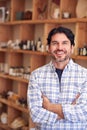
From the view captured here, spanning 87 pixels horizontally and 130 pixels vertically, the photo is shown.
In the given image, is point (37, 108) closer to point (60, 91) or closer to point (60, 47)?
point (60, 91)

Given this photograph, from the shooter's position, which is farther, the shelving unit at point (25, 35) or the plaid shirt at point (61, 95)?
the shelving unit at point (25, 35)

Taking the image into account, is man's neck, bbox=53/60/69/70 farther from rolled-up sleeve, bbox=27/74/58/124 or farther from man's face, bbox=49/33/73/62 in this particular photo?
rolled-up sleeve, bbox=27/74/58/124

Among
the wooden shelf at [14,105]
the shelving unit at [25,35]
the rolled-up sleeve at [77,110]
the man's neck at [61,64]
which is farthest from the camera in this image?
the wooden shelf at [14,105]

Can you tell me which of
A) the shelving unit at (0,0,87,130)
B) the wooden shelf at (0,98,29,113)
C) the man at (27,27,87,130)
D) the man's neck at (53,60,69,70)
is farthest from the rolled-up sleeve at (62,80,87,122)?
the wooden shelf at (0,98,29,113)

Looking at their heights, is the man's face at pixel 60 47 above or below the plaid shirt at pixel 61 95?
above

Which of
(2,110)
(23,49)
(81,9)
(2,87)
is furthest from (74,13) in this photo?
(2,110)

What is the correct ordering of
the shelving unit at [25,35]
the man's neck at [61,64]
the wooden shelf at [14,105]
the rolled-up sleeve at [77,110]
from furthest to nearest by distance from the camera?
the wooden shelf at [14,105] → the shelving unit at [25,35] → the man's neck at [61,64] → the rolled-up sleeve at [77,110]

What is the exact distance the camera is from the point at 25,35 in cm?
334

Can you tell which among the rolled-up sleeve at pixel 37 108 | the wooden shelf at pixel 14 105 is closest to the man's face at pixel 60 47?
the rolled-up sleeve at pixel 37 108

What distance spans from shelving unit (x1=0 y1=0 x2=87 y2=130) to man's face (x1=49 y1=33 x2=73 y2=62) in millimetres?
786

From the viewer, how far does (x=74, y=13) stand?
276 centimetres

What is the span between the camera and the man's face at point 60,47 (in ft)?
5.36

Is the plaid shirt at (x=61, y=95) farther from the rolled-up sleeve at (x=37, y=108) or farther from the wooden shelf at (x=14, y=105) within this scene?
the wooden shelf at (x=14, y=105)

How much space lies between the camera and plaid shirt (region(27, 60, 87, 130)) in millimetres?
1612
